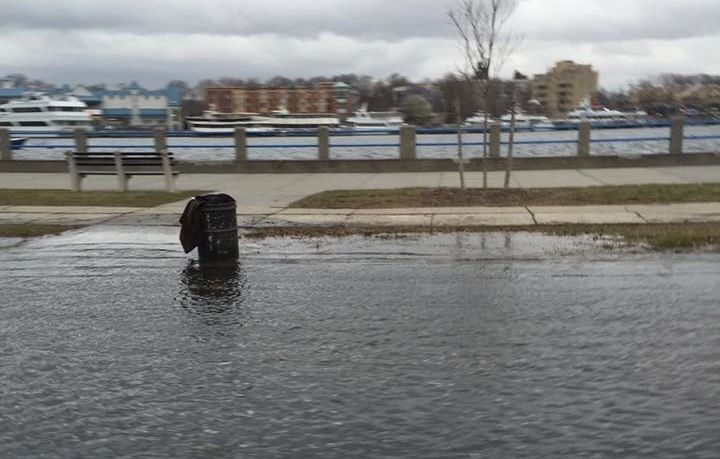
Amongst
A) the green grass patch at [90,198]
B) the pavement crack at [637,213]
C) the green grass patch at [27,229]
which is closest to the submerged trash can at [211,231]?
the green grass patch at [27,229]

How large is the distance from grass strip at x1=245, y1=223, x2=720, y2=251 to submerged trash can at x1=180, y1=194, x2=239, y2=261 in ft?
5.28

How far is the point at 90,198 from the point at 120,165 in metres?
1.84

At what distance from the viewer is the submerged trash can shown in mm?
8688

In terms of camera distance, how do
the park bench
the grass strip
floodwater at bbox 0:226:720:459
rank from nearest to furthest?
floodwater at bbox 0:226:720:459 < the grass strip < the park bench

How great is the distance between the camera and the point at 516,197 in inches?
531

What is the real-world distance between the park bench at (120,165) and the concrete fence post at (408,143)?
765 cm

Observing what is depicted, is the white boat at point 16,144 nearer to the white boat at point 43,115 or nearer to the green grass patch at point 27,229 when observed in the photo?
the green grass patch at point 27,229

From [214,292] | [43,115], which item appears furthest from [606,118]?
[43,115]

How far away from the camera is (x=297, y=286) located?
7.37m

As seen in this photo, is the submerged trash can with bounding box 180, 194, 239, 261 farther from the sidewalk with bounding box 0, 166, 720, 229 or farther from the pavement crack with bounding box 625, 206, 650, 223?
the pavement crack with bounding box 625, 206, 650, 223

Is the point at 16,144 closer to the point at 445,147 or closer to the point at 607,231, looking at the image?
the point at 445,147

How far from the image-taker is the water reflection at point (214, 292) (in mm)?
6312

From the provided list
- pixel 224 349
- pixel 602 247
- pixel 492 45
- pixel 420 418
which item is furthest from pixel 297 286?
pixel 492 45

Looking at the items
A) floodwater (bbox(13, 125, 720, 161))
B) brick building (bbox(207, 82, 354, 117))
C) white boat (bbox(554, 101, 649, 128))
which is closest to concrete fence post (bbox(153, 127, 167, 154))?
floodwater (bbox(13, 125, 720, 161))
